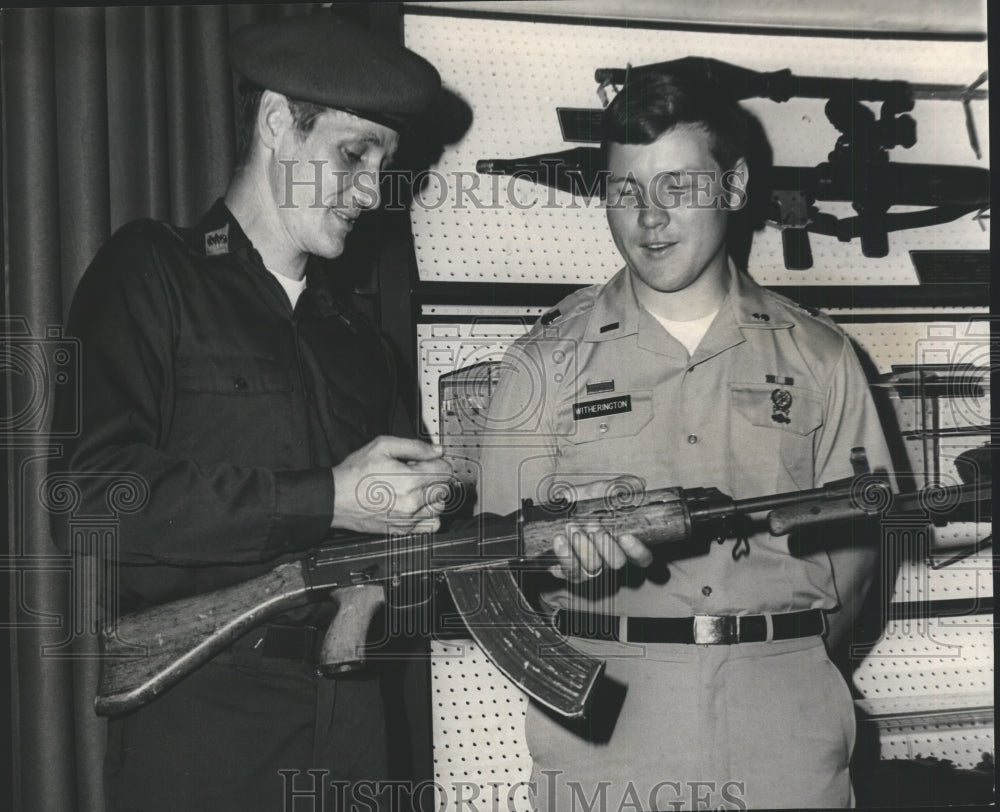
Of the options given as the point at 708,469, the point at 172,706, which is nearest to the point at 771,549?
the point at 708,469

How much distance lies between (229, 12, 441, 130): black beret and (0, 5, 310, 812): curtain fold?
0.20m

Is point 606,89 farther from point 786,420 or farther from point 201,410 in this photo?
point 201,410

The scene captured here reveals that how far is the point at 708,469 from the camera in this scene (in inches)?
54.0

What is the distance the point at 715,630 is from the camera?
1293 millimetres

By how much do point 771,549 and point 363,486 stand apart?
0.60 meters

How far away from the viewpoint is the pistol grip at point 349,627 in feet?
3.66

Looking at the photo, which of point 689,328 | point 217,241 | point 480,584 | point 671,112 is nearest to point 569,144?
point 671,112

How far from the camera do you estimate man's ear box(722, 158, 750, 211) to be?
4.72 ft

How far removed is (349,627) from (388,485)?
0.18 m

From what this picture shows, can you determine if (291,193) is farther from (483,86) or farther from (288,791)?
(288,791)

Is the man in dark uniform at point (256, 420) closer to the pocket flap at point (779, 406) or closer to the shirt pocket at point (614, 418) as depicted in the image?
the shirt pocket at point (614, 418)

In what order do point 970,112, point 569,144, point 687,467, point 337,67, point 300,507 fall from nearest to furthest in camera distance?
point 300,507 < point 337,67 < point 687,467 < point 569,144 < point 970,112

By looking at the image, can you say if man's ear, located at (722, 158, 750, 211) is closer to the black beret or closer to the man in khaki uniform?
the man in khaki uniform

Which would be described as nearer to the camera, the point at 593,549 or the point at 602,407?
the point at 593,549
